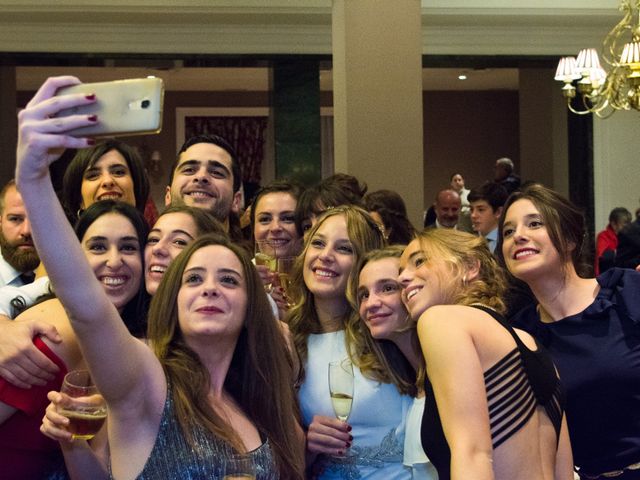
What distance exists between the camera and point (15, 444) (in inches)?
105

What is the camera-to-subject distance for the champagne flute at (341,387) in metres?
2.93

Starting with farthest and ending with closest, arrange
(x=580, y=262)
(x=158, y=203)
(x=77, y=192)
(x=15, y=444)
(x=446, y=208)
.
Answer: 1. (x=158, y=203)
2. (x=446, y=208)
3. (x=77, y=192)
4. (x=580, y=262)
5. (x=15, y=444)

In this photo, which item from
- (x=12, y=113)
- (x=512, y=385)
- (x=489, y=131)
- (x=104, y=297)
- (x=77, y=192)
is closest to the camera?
(x=104, y=297)

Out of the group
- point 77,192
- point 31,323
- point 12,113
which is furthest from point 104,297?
point 12,113

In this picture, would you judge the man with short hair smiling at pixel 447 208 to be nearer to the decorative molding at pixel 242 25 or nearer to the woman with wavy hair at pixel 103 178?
the decorative molding at pixel 242 25

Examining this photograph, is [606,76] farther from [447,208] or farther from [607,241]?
[447,208]

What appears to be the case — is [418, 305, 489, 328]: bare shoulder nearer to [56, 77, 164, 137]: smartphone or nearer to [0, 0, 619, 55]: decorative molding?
[56, 77, 164, 137]: smartphone

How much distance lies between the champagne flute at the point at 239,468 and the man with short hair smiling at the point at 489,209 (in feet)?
16.8

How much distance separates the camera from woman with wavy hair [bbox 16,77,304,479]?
6.84ft

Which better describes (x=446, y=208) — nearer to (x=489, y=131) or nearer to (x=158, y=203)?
(x=158, y=203)

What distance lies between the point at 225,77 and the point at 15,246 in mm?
10719

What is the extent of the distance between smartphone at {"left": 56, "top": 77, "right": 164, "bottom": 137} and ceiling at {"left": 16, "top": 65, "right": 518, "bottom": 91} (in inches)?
439

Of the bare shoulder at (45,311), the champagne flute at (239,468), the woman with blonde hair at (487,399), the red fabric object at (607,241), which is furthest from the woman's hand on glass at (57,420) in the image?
the red fabric object at (607,241)

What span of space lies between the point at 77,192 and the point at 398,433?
4.78 feet
